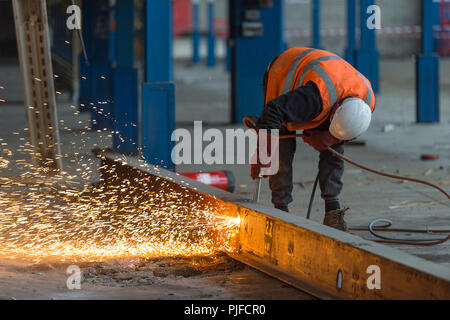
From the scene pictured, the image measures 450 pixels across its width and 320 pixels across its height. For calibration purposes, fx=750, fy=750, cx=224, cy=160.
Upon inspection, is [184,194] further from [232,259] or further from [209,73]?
[209,73]

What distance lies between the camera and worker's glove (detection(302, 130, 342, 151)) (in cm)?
472

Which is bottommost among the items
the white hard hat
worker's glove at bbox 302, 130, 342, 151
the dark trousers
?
the dark trousers

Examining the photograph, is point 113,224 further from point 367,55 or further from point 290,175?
point 367,55

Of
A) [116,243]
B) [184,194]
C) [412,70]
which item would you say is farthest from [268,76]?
[412,70]

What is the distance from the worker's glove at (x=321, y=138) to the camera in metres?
4.72

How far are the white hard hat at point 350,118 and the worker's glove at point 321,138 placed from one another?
0.48ft

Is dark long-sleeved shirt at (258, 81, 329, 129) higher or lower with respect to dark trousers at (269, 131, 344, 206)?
higher

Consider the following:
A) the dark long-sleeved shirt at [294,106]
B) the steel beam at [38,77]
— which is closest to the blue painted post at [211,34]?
the steel beam at [38,77]

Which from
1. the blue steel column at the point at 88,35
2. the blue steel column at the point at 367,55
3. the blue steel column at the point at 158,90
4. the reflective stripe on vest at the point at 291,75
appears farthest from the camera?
the blue steel column at the point at 367,55

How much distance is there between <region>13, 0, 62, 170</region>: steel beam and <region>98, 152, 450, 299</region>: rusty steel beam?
63.8 inches

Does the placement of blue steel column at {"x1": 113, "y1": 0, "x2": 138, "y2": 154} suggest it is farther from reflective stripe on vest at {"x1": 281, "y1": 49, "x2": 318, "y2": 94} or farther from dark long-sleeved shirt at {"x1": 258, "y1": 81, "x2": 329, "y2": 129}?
dark long-sleeved shirt at {"x1": 258, "y1": 81, "x2": 329, "y2": 129}

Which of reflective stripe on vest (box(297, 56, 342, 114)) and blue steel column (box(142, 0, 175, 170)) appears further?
blue steel column (box(142, 0, 175, 170))

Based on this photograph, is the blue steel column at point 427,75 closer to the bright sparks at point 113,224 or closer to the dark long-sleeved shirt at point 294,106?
the bright sparks at point 113,224

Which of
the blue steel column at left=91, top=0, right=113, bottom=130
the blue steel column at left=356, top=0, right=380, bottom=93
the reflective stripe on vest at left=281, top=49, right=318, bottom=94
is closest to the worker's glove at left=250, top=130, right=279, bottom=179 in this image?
the reflective stripe on vest at left=281, top=49, right=318, bottom=94
